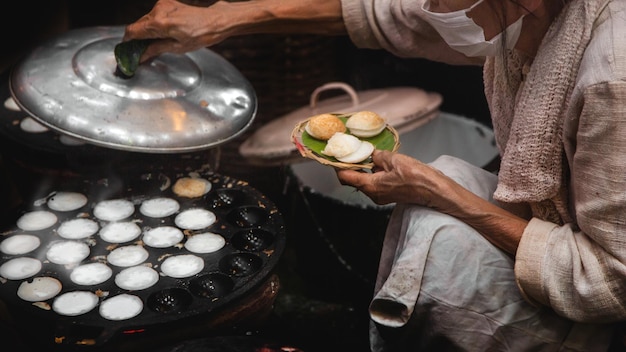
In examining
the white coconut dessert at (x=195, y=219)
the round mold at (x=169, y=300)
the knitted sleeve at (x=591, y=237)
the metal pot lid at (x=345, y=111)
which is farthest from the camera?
the metal pot lid at (x=345, y=111)

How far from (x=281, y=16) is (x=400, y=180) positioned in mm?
1042

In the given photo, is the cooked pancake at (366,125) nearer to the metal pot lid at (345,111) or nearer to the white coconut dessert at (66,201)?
the metal pot lid at (345,111)

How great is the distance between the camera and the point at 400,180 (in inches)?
94.2

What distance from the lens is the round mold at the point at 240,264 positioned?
2.65m

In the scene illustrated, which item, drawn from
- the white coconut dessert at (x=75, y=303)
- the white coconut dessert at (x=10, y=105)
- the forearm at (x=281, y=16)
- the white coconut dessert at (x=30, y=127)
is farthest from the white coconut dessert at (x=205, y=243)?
the white coconut dessert at (x=10, y=105)

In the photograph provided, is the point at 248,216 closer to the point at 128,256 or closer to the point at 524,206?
the point at 128,256

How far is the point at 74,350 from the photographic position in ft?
7.64

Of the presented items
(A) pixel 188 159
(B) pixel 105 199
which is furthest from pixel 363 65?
(B) pixel 105 199

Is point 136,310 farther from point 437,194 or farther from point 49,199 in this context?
point 437,194

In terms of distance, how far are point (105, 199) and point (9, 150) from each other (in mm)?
617

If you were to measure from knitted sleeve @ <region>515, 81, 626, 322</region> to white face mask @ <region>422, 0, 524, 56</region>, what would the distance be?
1.27ft

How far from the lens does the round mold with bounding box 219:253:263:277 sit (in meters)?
2.65

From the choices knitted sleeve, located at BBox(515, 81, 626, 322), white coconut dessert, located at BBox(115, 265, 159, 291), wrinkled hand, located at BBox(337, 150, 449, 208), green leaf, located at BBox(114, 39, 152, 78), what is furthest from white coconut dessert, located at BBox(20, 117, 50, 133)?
knitted sleeve, located at BBox(515, 81, 626, 322)

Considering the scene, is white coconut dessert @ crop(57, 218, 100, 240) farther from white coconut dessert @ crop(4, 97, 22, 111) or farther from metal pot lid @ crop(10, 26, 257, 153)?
white coconut dessert @ crop(4, 97, 22, 111)
